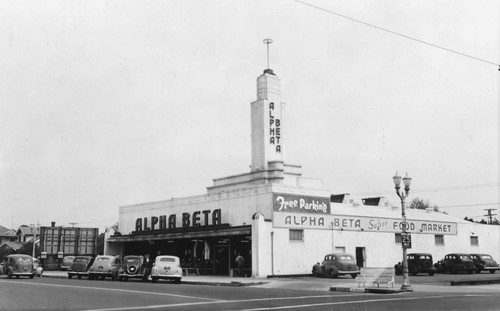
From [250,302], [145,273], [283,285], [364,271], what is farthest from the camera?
[145,273]

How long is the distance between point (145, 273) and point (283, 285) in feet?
31.3

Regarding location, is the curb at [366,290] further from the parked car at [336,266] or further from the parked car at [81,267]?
the parked car at [81,267]

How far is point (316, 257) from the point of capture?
120ft

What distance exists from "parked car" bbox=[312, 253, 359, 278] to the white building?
5.92ft

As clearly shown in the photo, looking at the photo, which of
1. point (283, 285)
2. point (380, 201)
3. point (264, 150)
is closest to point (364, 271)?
point (283, 285)

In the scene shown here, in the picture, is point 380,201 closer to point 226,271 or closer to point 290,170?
point 290,170

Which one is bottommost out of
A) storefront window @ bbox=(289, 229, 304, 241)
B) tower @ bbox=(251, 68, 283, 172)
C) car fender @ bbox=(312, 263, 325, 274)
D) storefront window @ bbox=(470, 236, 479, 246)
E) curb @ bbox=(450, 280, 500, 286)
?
curb @ bbox=(450, 280, 500, 286)

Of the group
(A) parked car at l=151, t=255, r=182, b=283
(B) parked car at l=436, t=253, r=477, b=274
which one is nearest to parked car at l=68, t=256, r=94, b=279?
(A) parked car at l=151, t=255, r=182, b=283

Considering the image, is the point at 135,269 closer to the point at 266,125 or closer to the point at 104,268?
the point at 104,268

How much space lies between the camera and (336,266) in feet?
109

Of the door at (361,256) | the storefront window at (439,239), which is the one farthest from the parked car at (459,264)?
the door at (361,256)

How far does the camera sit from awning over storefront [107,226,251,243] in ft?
114

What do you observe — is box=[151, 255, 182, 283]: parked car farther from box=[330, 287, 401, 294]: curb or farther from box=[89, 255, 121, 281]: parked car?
box=[330, 287, 401, 294]: curb

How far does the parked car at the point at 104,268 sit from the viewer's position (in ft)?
110
